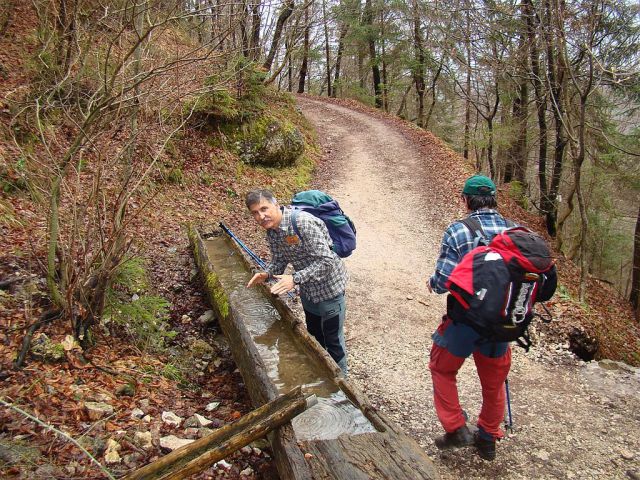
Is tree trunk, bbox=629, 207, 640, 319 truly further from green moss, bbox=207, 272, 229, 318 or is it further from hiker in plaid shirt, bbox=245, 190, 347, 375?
green moss, bbox=207, 272, 229, 318

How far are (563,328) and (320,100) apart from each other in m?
19.9

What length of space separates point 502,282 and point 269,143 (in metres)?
9.26

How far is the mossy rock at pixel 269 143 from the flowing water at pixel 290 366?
553cm

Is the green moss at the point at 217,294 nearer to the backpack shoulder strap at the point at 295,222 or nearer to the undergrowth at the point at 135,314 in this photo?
the undergrowth at the point at 135,314

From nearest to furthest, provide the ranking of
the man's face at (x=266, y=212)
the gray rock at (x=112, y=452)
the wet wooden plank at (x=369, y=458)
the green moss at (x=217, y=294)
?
1. the wet wooden plank at (x=369, y=458)
2. the gray rock at (x=112, y=452)
3. the man's face at (x=266, y=212)
4. the green moss at (x=217, y=294)

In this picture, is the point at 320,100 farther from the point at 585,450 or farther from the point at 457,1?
the point at 585,450

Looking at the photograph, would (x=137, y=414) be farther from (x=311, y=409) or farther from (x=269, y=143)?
(x=269, y=143)

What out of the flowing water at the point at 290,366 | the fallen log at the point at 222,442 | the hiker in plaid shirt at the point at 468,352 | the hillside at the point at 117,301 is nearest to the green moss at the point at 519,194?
the hillside at the point at 117,301

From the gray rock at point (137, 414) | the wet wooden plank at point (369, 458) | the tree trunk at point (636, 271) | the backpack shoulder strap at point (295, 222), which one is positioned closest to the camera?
the wet wooden plank at point (369, 458)

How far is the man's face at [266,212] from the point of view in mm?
3248

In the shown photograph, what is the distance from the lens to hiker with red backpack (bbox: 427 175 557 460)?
263cm

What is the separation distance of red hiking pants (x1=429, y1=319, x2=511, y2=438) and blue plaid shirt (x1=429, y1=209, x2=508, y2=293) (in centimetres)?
36

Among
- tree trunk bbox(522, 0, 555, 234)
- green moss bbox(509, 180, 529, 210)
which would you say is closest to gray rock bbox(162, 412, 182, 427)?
tree trunk bbox(522, 0, 555, 234)

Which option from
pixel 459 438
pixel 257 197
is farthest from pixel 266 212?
pixel 459 438
